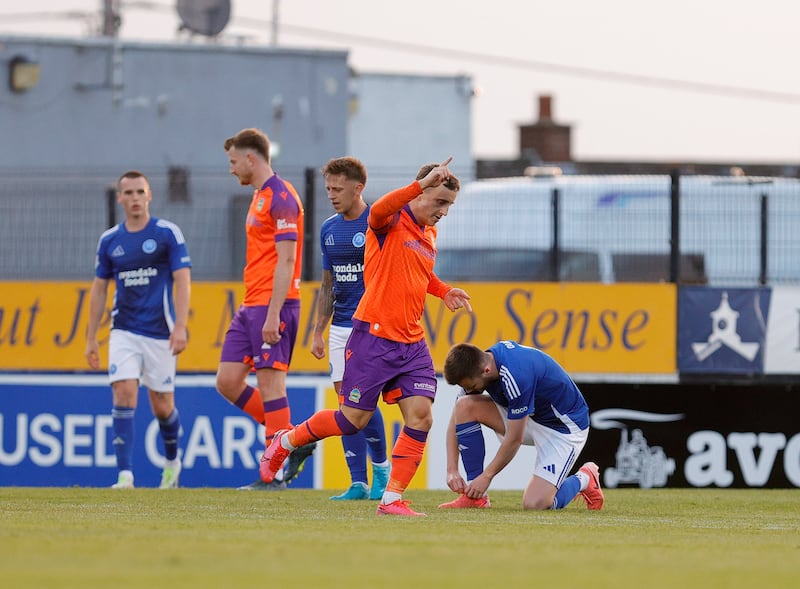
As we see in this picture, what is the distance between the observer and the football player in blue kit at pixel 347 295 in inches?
381

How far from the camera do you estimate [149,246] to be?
11219 millimetres

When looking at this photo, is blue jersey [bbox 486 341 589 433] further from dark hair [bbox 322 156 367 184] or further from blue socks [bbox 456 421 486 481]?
dark hair [bbox 322 156 367 184]

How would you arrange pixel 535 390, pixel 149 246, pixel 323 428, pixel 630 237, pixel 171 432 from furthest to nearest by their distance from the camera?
pixel 630 237
pixel 171 432
pixel 149 246
pixel 535 390
pixel 323 428

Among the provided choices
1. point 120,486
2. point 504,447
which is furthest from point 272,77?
point 504,447

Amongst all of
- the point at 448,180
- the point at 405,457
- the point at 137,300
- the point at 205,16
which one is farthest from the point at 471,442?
the point at 205,16

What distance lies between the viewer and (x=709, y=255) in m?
14.6

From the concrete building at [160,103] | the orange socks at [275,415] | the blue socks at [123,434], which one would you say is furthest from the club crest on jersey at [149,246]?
the concrete building at [160,103]

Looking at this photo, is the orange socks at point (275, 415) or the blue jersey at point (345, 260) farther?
the orange socks at point (275, 415)

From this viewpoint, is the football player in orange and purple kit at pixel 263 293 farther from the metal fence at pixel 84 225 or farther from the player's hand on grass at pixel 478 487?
the metal fence at pixel 84 225

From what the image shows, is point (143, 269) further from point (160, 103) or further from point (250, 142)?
point (160, 103)

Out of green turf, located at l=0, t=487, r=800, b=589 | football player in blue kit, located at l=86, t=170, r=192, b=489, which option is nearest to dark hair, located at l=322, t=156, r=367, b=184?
green turf, located at l=0, t=487, r=800, b=589

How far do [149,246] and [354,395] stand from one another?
10.9 ft

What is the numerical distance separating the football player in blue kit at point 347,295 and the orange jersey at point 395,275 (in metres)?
1.10

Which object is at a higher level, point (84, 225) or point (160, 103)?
point (160, 103)
